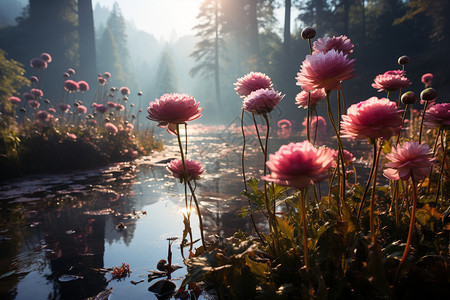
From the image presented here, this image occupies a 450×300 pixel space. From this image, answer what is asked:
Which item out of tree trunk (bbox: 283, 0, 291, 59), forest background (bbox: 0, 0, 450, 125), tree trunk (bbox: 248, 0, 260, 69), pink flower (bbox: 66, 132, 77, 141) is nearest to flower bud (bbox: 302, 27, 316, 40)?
pink flower (bbox: 66, 132, 77, 141)

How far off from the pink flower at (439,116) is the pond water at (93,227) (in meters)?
1.14

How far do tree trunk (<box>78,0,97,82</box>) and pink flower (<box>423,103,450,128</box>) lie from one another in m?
16.4

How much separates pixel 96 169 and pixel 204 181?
2.32 meters

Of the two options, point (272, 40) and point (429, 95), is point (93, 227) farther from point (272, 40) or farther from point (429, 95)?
point (272, 40)

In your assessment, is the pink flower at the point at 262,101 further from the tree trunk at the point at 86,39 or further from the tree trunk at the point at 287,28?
the tree trunk at the point at 287,28

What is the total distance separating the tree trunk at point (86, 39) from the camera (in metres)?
14.7

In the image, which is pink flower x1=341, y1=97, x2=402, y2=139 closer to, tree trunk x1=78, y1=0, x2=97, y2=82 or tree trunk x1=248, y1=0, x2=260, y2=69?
tree trunk x1=78, y1=0, x2=97, y2=82

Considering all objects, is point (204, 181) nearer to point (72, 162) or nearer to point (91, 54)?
point (72, 162)

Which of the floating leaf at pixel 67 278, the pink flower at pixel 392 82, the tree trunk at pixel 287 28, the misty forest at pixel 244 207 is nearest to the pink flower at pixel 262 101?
the misty forest at pixel 244 207

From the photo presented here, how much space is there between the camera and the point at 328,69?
3.52ft

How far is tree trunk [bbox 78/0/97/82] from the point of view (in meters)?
14.7

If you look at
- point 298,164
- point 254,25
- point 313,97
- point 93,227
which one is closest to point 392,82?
point 313,97

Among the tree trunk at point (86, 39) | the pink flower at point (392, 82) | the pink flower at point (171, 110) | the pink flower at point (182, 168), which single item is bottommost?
the pink flower at point (182, 168)

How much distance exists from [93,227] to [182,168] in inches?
61.1
